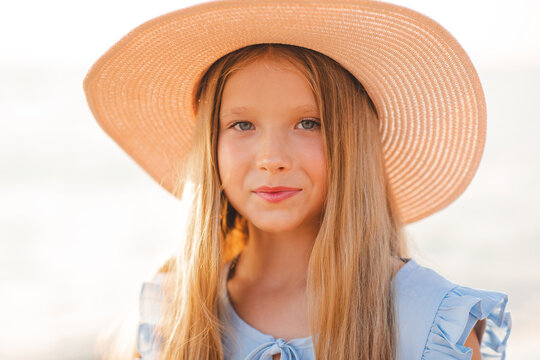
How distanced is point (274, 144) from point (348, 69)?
0.91 ft

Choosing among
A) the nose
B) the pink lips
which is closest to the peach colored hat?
the nose

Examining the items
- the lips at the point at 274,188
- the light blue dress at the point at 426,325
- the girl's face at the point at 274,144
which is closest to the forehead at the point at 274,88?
the girl's face at the point at 274,144

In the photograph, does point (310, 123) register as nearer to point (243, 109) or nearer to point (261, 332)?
point (243, 109)

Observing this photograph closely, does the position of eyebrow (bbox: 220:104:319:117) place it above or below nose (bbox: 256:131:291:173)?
above

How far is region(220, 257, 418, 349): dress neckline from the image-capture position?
1.81 m

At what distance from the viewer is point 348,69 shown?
5.96 ft

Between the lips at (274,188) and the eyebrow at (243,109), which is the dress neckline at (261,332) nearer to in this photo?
the lips at (274,188)

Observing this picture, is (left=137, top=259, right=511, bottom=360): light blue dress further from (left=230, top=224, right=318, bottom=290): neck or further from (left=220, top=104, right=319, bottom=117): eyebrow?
(left=220, top=104, right=319, bottom=117): eyebrow

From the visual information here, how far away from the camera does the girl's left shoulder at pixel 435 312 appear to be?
1.65m

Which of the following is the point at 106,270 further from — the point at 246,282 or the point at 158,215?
the point at 246,282

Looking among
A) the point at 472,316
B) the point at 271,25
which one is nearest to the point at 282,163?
the point at 271,25

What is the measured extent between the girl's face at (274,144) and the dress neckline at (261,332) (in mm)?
273

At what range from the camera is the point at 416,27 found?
168 centimetres

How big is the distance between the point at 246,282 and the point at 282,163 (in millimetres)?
467
